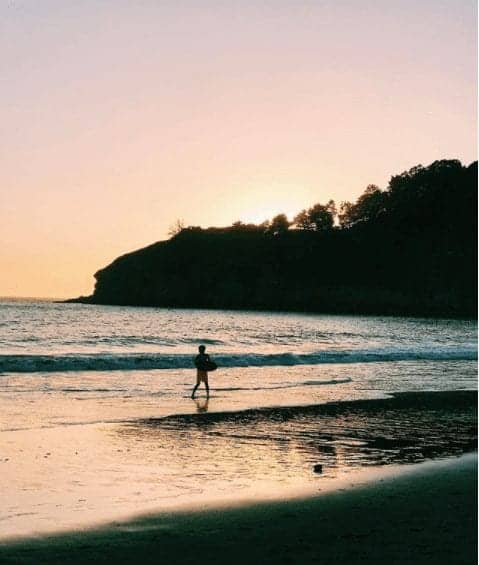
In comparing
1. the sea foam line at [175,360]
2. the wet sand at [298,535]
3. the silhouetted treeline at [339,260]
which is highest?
the silhouetted treeline at [339,260]

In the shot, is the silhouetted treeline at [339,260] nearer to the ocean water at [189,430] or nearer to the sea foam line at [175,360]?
the sea foam line at [175,360]

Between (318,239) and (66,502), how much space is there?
544 feet

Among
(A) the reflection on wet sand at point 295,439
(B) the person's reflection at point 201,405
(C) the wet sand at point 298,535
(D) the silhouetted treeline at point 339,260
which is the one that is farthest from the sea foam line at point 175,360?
(D) the silhouetted treeline at point 339,260

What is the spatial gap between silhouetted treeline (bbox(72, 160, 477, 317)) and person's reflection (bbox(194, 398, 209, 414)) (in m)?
115

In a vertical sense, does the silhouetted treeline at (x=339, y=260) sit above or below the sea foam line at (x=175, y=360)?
above

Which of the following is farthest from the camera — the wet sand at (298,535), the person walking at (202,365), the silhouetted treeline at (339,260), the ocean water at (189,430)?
the silhouetted treeline at (339,260)

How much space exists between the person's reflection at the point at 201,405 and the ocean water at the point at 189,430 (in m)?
0.03

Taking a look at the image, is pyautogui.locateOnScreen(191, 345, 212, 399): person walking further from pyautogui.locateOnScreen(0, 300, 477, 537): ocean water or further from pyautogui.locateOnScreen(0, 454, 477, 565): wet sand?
pyautogui.locateOnScreen(0, 454, 477, 565): wet sand

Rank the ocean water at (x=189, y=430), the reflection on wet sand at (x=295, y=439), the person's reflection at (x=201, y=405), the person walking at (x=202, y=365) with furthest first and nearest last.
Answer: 1. the person walking at (x=202, y=365)
2. the person's reflection at (x=201, y=405)
3. the reflection on wet sand at (x=295, y=439)
4. the ocean water at (x=189, y=430)

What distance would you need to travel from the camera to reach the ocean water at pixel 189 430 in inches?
367

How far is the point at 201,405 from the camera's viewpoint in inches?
771

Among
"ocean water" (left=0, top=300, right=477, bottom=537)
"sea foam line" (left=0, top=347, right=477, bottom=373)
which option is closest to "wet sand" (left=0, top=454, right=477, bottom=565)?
"ocean water" (left=0, top=300, right=477, bottom=537)

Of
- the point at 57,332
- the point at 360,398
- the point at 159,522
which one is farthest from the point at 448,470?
the point at 57,332

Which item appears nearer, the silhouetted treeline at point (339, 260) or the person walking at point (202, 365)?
the person walking at point (202, 365)
